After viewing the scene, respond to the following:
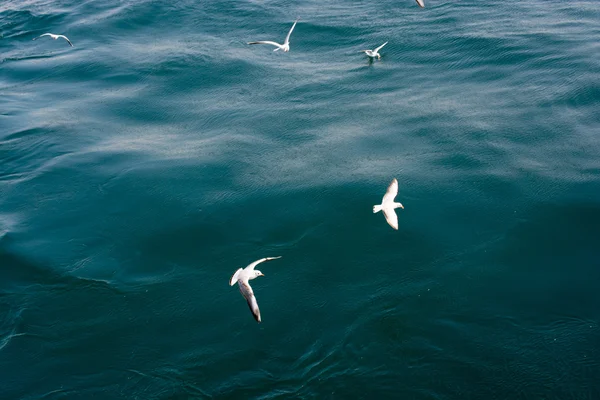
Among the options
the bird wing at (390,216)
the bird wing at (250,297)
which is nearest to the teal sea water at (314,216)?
Result: the bird wing at (390,216)

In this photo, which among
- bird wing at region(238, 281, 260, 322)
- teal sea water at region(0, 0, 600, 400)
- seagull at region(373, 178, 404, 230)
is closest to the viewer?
bird wing at region(238, 281, 260, 322)

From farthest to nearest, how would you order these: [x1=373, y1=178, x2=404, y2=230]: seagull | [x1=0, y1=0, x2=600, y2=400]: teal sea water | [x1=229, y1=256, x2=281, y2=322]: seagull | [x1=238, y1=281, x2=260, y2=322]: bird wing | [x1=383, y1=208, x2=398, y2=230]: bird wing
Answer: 1. [x1=373, y1=178, x2=404, y2=230]: seagull
2. [x1=383, y1=208, x2=398, y2=230]: bird wing
3. [x1=0, y1=0, x2=600, y2=400]: teal sea water
4. [x1=229, y1=256, x2=281, y2=322]: seagull
5. [x1=238, y1=281, x2=260, y2=322]: bird wing

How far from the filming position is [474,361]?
17.7 metres

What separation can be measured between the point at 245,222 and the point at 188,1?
1162 inches

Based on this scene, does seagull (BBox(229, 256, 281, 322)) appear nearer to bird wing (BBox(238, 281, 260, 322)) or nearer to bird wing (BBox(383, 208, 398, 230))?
bird wing (BBox(238, 281, 260, 322))

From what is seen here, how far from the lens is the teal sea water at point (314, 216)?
1803 cm

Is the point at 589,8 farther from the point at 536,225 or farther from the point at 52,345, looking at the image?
the point at 52,345

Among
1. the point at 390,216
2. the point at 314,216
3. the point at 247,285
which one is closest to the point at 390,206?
the point at 390,216

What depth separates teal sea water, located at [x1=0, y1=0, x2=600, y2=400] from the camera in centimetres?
1803

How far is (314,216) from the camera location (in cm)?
2358

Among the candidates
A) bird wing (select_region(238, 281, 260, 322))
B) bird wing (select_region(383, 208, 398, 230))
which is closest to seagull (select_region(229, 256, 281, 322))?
bird wing (select_region(238, 281, 260, 322))

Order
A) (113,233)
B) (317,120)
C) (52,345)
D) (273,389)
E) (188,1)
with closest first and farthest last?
(273,389)
(52,345)
(113,233)
(317,120)
(188,1)

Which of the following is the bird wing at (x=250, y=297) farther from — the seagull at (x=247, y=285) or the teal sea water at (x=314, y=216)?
the teal sea water at (x=314, y=216)

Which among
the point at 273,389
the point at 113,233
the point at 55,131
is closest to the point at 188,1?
the point at 55,131
